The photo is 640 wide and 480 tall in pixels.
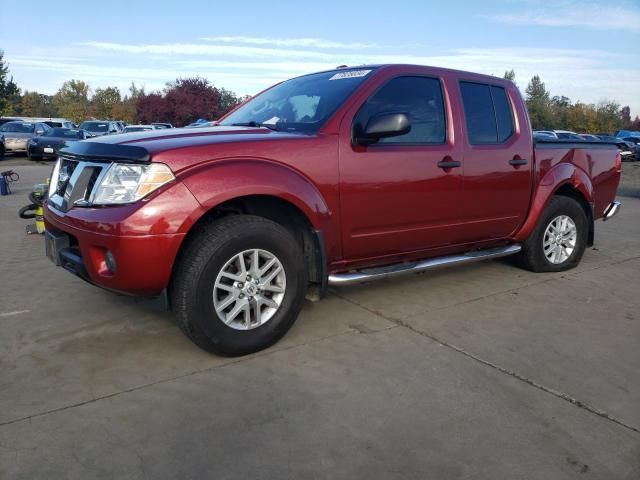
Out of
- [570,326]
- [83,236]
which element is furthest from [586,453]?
[83,236]

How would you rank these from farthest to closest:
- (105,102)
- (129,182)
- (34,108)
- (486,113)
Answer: (34,108)
(105,102)
(486,113)
(129,182)

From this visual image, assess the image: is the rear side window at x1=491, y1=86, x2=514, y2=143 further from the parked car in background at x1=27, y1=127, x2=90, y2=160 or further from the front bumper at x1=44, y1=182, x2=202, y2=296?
the parked car in background at x1=27, y1=127, x2=90, y2=160

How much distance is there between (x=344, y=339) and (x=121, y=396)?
56.0 inches

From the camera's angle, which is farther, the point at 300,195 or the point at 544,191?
the point at 544,191

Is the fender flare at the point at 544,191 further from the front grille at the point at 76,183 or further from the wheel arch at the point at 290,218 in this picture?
the front grille at the point at 76,183

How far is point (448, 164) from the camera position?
420cm

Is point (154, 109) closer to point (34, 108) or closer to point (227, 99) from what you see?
point (227, 99)

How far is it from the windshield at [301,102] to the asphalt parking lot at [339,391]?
1414mm

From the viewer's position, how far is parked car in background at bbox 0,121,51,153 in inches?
885

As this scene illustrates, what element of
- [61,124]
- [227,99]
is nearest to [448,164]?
[61,124]

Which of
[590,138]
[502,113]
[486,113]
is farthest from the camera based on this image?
[590,138]

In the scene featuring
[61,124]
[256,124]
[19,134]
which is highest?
[61,124]

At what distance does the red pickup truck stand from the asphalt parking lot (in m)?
0.36

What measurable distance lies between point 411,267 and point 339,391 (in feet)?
4.82
